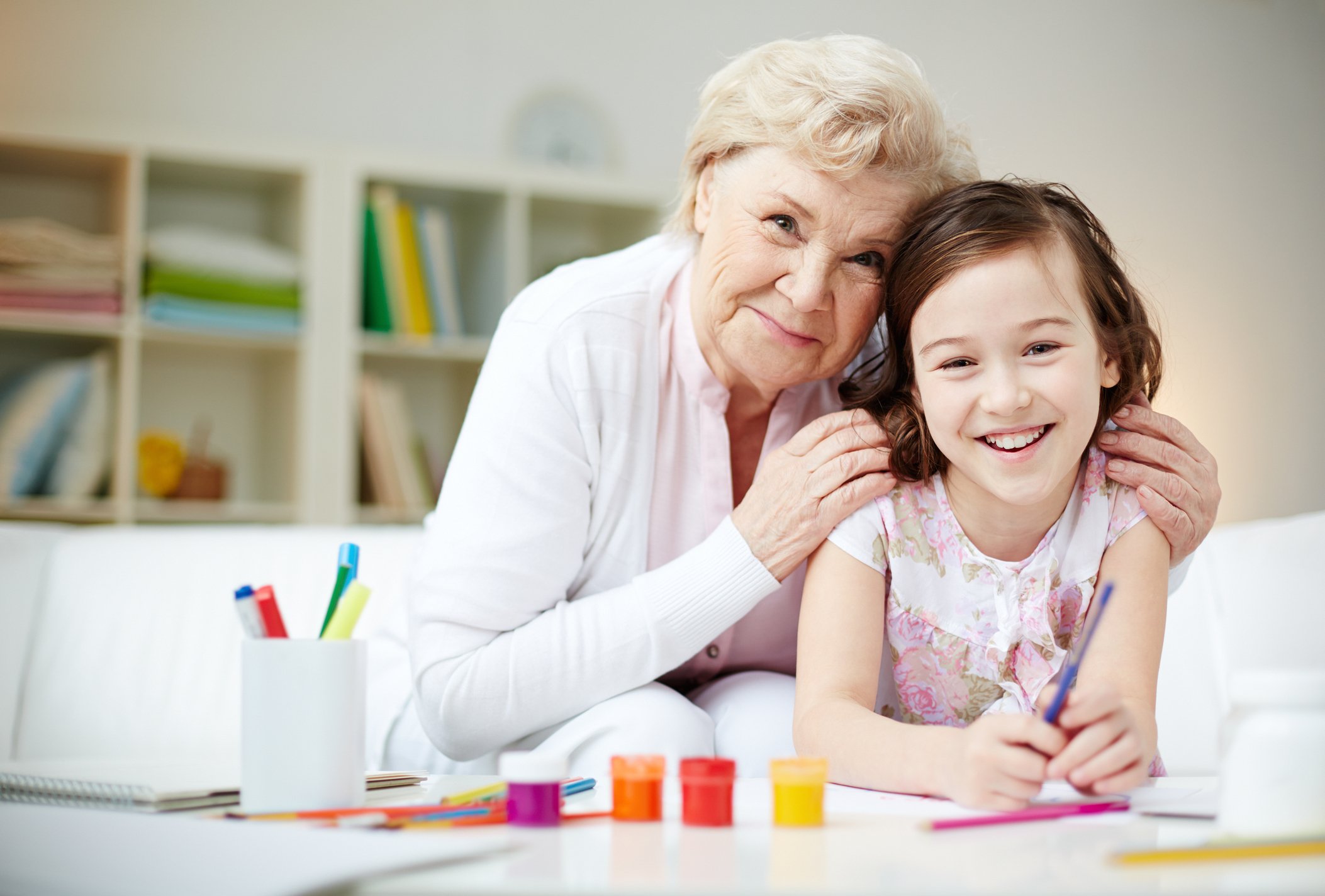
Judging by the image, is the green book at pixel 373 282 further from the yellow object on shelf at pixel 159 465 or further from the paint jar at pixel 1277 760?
the paint jar at pixel 1277 760

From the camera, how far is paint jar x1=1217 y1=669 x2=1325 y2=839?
1.98 feet

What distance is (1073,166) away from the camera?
323cm

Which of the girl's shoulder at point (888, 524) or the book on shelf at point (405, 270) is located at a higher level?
the book on shelf at point (405, 270)

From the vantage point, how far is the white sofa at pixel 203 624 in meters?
1.67

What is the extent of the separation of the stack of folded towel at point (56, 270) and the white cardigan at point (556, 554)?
5.70 feet

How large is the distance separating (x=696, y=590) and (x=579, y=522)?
167mm

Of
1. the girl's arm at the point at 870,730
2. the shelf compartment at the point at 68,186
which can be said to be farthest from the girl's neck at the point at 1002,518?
the shelf compartment at the point at 68,186

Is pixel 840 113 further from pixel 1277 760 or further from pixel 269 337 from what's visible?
pixel 269 337

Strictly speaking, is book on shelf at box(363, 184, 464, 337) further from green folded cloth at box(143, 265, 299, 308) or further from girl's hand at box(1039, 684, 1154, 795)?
girl's hand at box(1039, 684, 1154, 795)

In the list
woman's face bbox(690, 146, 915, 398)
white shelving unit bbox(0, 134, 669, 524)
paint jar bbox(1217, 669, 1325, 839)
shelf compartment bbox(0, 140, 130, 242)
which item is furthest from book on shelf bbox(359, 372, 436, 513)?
paint jar bbox(1217, 669, 1325, 839)

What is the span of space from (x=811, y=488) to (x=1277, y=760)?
24.1 inches

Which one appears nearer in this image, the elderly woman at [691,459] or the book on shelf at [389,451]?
the elderly woman at [691,459]

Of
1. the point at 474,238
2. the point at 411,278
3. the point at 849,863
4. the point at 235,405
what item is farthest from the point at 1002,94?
the point at 849,863

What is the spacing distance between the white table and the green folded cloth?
239 centimetres
